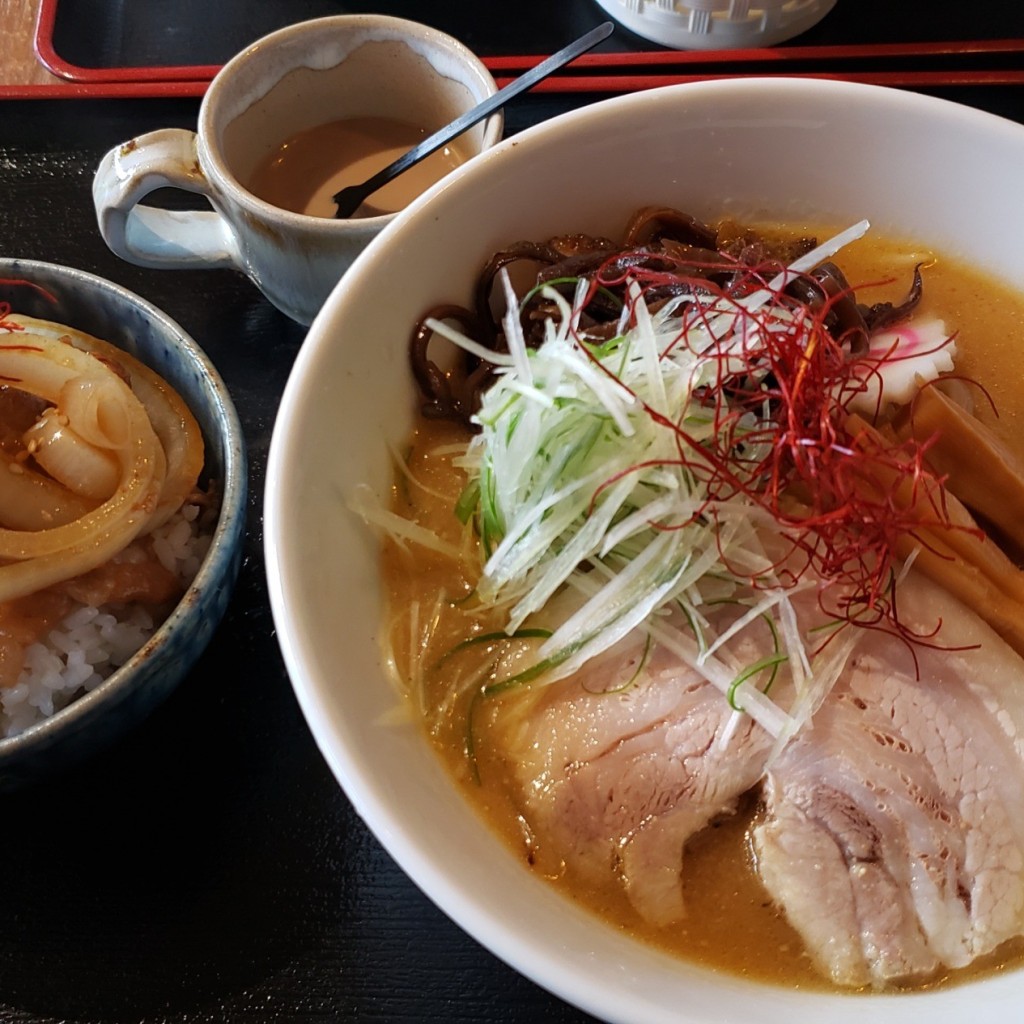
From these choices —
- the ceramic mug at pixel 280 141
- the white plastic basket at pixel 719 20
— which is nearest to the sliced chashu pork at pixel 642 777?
the ceramic mug at pixel 280 141

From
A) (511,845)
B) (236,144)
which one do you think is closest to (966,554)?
(511,845)

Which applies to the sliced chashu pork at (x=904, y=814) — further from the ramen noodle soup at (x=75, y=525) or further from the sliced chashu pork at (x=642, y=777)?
the ramen noodle soup at (x=75, y=525)

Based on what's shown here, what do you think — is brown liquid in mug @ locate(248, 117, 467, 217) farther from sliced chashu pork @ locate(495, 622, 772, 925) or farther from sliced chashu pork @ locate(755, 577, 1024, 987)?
sliced chashu pork @ locate(755, 577, 1024, 987)

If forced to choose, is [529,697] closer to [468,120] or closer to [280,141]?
[468,120]

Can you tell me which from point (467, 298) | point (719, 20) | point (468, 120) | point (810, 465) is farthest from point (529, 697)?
point (719, 20)

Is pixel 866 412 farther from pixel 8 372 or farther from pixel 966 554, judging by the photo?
pixel 8 372

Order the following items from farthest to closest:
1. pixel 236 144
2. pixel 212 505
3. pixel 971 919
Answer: pixel 236 144
pixel 212 505
pixel 971 919
